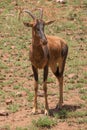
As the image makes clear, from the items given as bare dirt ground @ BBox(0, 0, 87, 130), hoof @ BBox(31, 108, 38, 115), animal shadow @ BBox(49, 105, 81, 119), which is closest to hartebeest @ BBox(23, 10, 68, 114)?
hoof @ BBox(31, 108, 38, 115)

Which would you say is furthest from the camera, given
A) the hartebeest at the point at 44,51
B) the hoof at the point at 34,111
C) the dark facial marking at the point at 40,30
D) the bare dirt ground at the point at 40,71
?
the hoof at the point at 34,111

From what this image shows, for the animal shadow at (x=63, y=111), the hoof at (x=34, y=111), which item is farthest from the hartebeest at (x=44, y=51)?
the animal shadow at (x=63, y=111)

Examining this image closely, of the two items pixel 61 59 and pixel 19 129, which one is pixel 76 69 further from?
pixel 19 129

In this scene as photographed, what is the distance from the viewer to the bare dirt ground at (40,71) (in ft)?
28.7

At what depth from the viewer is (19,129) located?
8.07 m

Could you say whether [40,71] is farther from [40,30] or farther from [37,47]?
[40,30]

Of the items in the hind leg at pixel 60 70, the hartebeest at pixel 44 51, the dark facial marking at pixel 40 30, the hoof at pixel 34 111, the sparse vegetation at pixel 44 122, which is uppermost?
the dark facial marking at pixel 40 30

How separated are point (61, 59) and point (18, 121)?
1.71 meters

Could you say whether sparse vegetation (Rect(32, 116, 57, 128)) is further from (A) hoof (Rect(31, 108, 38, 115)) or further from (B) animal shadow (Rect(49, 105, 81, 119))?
(A) hoof (Rect(31, 108, 38, 115))

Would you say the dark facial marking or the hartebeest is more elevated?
the dark facial marking

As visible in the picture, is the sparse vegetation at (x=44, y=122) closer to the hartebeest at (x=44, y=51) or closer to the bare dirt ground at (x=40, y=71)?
the bare dirt ground at (x=40, y=71)

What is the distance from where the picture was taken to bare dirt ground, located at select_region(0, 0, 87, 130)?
8.75 meters

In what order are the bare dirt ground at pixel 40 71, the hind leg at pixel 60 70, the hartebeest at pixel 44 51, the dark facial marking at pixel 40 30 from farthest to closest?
the hind leg at pixel 60 70 → the bare dirt ground at pixel 40 71 → the hartebeest at pixel 44 51 → the dark facial marking at pixel 40 30

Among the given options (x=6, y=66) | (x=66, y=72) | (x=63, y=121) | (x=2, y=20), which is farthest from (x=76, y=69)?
(x=2, y=20)
